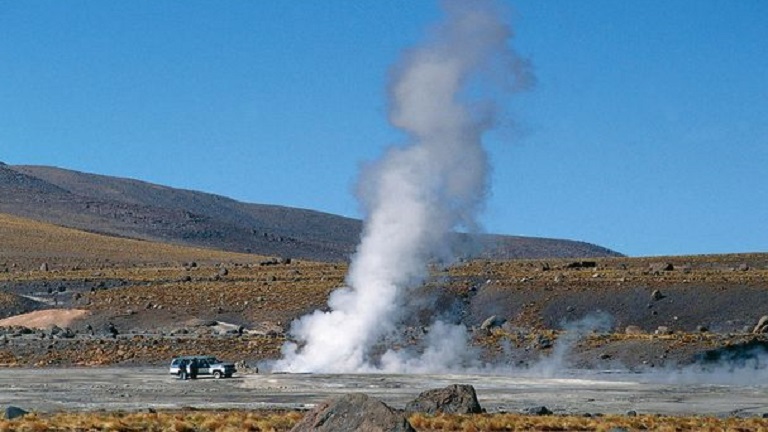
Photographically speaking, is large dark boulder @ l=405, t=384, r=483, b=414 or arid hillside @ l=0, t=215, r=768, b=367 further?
arid hillside @ l=0, t=215, r=768, b=367

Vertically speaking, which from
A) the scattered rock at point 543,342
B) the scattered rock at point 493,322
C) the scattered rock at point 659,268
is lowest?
the scattered rock at point 543,342

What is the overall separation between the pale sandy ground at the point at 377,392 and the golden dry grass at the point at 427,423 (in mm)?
3793

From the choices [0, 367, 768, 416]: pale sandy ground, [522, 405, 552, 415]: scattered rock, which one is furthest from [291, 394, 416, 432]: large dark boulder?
[0, 367, 768, 416]: pale sandy ground

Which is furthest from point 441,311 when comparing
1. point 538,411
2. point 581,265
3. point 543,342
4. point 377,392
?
point 538,411

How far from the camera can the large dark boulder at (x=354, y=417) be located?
27.2 m

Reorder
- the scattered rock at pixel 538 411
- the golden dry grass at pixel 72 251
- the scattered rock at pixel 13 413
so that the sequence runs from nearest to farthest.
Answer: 1. the scattered rock at pixel 13 413
2. the scattered rock at pixel 538 411
3. the golden dry grass at pixel 72 251

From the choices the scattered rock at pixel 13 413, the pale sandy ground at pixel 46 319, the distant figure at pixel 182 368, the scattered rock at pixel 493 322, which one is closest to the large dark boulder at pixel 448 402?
the scattered rock at pixel 13 413

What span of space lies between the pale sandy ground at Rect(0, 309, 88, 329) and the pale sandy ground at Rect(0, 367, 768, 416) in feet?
94.3

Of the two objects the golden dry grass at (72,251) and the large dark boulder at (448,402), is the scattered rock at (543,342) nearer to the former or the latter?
the large dark boulder at (448,402)

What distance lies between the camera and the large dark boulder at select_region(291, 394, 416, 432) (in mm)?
27188

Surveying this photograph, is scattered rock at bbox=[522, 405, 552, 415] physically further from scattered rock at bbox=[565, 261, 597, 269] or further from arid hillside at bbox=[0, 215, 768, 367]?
scattered rock at bbox=[565, 261, 597, 269]

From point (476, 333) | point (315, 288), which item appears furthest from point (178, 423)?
point (315, 288)

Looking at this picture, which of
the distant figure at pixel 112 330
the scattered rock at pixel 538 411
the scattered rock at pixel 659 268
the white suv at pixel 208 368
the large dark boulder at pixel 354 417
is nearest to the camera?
the large dark boulder at pixel 354 417

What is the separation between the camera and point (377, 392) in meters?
49.0
